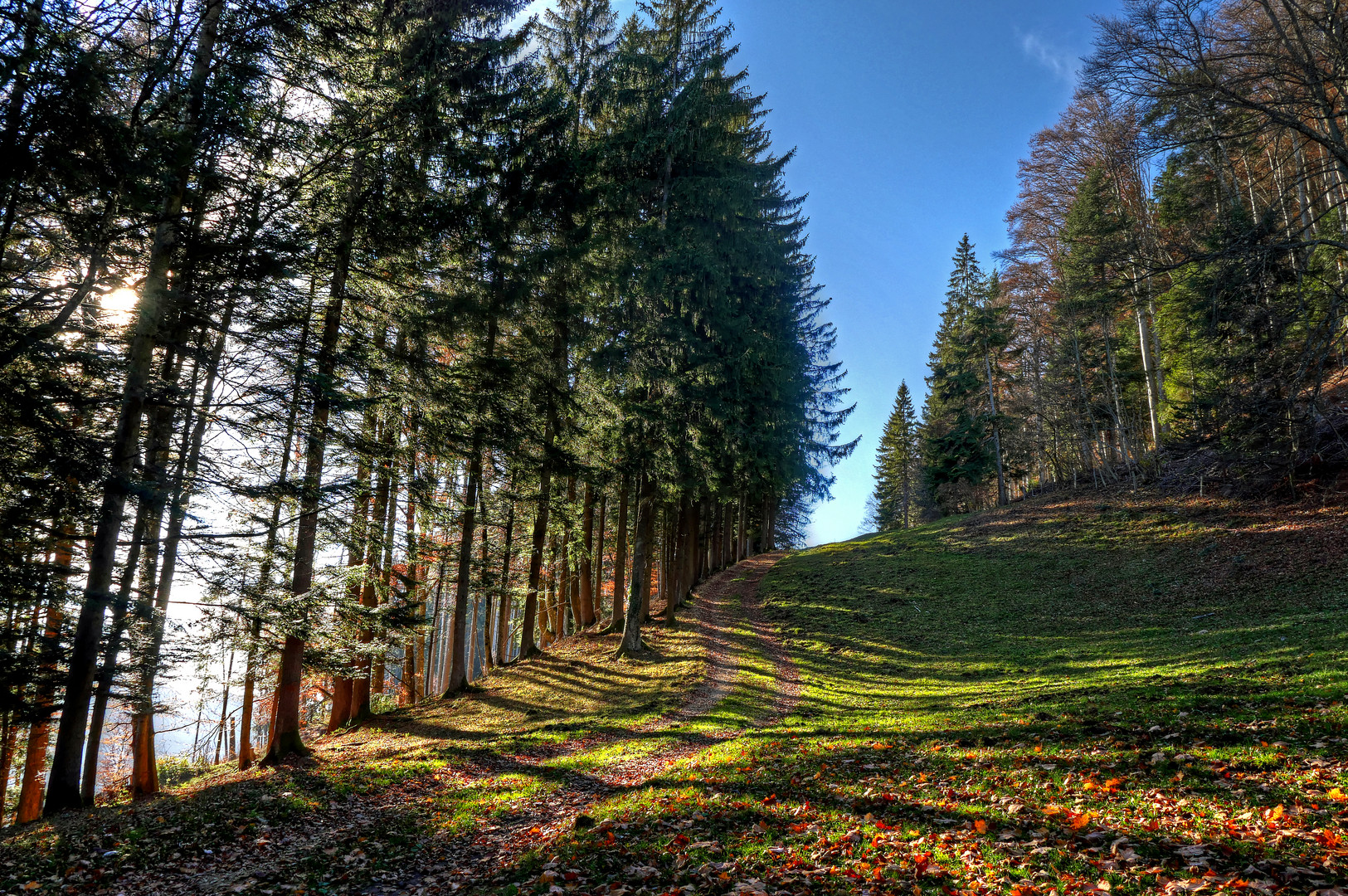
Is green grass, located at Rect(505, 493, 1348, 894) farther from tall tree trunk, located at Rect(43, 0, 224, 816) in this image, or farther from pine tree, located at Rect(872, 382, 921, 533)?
pine tree, located at Rect(872, 382, 921, 533)

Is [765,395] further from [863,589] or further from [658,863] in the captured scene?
[658,863]

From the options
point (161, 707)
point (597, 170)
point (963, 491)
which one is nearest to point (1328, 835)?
point (161, 707)

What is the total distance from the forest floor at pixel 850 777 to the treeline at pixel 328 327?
2408 mm

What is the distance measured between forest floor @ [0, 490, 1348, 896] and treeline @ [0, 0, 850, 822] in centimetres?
241

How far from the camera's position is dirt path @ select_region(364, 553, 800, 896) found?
5.98 m

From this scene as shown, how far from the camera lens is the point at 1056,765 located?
6262 mm

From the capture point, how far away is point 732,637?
1909 centimetres

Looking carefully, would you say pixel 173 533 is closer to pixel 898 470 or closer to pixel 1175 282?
pixel 1175 282

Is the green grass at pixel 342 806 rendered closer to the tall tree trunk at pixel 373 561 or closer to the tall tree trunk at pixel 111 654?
the tall tree trunk at pixel 373 561

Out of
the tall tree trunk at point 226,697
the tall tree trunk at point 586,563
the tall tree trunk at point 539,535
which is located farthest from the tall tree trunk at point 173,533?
the tall tree trunk at point 586,563

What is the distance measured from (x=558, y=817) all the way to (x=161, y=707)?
6.44m

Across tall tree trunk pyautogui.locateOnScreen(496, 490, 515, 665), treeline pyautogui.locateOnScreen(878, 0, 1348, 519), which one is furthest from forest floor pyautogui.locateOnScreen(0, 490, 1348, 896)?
treeline pyautogui.locateOnScreen(878, 0, 1348, 519)

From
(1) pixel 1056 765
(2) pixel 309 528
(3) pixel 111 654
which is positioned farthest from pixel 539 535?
(1) pixel 1056 765

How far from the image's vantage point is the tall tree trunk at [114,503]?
7.90 m
